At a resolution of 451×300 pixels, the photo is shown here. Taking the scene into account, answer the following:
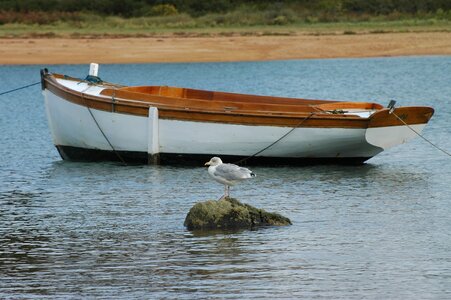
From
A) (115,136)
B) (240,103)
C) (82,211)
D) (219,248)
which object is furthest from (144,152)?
(219,248)

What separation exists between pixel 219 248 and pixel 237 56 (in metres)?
29.6

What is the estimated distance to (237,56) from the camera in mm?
43250

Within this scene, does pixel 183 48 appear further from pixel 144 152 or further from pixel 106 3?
pixel 144 152

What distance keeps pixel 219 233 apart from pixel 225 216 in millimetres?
245

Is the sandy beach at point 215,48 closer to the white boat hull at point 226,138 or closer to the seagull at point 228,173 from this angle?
the white boat hull at point 226,138

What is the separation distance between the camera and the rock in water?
49.0 feet

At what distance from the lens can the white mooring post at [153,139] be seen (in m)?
20.1

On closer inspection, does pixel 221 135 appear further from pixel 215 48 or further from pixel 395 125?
pixel 215 48

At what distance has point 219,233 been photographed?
14.8m

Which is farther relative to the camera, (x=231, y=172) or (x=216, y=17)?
(x=216, y=17)

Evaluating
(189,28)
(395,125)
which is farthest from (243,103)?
(189,28)

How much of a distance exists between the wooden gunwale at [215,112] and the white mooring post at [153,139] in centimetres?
10

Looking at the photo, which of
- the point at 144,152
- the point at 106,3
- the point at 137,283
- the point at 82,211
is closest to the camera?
the point at 137,283

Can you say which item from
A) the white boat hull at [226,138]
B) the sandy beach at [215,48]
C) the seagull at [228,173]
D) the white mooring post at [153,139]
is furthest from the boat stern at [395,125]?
the sandy beach at [215,48]
